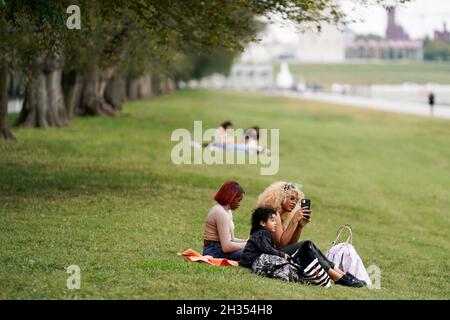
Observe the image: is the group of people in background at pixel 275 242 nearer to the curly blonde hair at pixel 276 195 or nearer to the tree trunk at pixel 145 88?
the curly blonde hair at pixel 276 195

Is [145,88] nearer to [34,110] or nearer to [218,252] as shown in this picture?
[34,110]

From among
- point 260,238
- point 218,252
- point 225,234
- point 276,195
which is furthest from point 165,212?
point 260,238

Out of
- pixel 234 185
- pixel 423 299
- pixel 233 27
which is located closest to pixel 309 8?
pixel 233 27

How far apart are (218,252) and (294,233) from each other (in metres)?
1.08

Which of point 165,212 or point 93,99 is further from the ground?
point 93,99

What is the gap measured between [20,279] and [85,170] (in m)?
12.3

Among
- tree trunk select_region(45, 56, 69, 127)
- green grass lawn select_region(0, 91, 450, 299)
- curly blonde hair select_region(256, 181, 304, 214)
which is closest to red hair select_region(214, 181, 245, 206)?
curly blonde hair select_region(256, 181, 304, 214)

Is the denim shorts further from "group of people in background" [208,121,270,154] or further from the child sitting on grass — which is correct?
"group of people in background" [208,121,270,154]

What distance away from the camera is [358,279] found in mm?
12219

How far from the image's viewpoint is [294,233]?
12164 millimetres

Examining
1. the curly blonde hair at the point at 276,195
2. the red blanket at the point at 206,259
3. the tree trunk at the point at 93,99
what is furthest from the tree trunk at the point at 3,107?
the curly blonde hair at the point at 276,195

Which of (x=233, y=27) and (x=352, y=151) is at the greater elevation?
(x=233, y=27)

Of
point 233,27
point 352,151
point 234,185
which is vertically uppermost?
point 233,27
